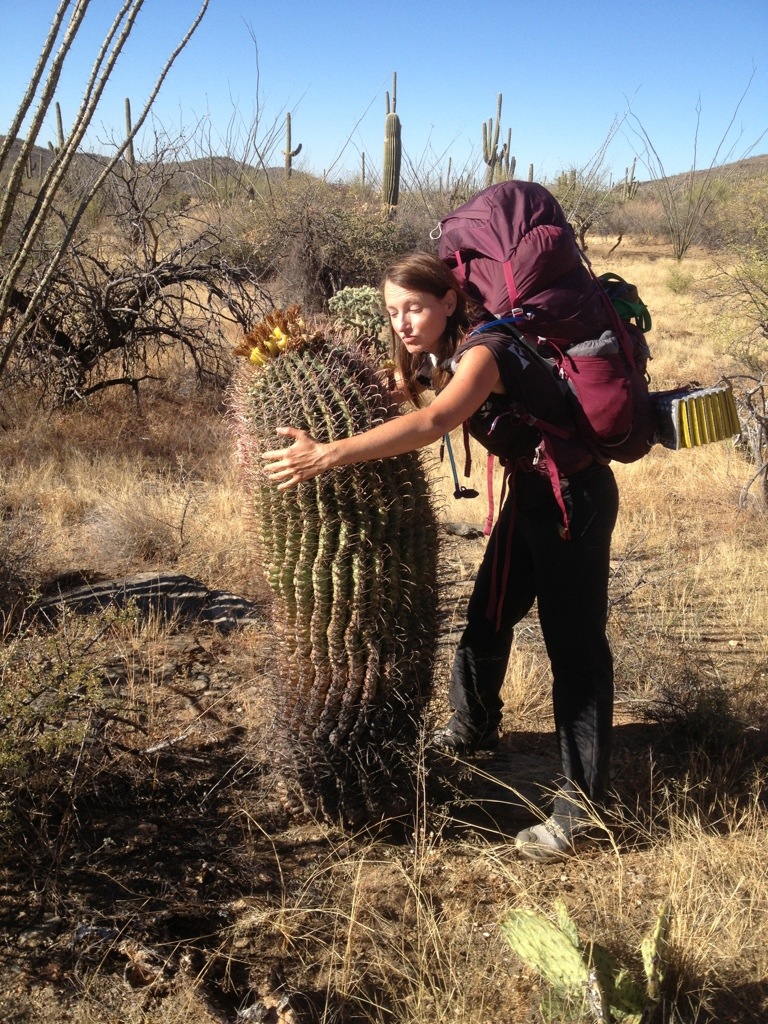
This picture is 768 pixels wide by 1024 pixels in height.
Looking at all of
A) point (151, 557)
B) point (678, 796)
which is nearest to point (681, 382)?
point (151, 557)

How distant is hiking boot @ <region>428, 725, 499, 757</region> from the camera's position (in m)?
3.06

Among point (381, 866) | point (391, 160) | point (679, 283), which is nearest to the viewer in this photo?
point (381, 866)

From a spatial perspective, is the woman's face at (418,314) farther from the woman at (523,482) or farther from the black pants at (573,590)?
the black pants at (573,590)

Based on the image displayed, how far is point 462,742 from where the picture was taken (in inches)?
123

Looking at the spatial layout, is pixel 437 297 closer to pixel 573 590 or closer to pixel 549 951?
pixel 573 590

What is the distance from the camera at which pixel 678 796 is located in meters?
2.87

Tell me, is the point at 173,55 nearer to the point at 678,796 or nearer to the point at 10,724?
the point at 10,724

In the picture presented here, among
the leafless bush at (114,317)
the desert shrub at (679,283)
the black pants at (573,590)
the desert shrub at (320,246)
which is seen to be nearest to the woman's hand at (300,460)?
the black pants at (573,590)

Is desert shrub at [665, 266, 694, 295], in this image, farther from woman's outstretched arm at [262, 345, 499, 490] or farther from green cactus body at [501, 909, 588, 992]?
green cactus body at [501, 909, 588, 992]

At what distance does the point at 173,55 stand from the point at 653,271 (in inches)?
840

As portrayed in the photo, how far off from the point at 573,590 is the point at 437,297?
0.93m

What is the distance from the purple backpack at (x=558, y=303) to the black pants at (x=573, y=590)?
220mm

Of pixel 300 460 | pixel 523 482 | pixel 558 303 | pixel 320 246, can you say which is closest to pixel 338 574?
pixel 300 460

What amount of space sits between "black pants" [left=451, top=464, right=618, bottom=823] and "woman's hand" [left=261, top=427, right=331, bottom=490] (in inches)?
29.3
